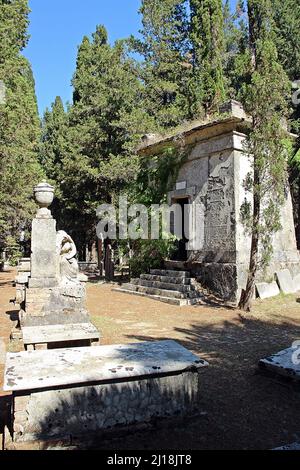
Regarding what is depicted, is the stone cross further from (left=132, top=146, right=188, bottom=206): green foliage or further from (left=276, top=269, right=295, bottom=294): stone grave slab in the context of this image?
(left=276, top=269, right=295, bottom=294): stone grave slab

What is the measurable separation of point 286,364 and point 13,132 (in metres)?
10.1

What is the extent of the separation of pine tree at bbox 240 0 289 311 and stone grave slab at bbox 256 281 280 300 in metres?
1.08

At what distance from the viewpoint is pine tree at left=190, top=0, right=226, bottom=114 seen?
16.8 metres

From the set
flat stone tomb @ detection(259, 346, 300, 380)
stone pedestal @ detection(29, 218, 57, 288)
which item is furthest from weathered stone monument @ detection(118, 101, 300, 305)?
flat stone tomb @ detection(259, 346, 300, 380)

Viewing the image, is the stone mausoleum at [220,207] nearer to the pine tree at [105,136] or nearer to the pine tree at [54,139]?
the pine tree at [105,136]

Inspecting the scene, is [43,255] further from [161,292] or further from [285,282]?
[285,282]

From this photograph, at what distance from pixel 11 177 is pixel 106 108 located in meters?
8.13

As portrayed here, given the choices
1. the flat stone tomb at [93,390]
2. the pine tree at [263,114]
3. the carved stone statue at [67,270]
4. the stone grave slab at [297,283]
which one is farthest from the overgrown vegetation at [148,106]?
the flat stone tomb at [93,390]

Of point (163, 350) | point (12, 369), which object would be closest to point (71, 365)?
point (12, 369)

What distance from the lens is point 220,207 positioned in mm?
10586

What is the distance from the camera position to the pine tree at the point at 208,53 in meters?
16.8

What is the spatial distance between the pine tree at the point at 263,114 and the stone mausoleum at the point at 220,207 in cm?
83

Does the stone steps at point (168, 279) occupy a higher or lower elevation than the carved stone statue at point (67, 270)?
lower
